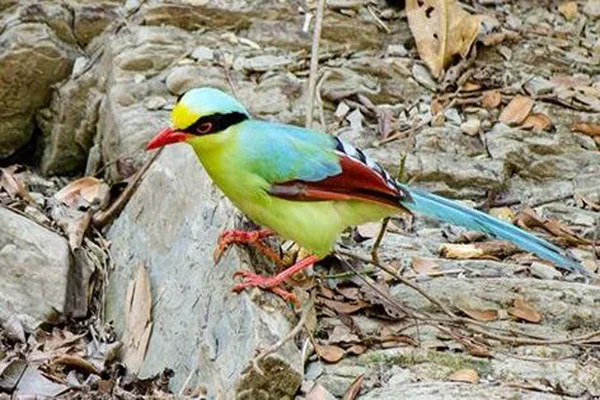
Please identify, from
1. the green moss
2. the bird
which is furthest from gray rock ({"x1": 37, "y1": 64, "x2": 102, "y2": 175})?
the green moss

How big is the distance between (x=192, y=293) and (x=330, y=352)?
1.88ft

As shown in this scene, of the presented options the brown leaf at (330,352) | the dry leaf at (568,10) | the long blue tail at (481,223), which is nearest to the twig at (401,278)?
the long blue tail at (481,223)

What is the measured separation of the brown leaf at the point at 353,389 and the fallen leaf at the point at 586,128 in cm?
241

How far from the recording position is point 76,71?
237 inches

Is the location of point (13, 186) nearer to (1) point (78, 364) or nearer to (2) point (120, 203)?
(2) point (120, 203)

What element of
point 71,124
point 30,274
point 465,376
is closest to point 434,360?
point 465,376

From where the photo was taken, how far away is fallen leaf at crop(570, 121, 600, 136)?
5.82 meters

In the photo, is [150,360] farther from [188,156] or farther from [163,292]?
[188,156]

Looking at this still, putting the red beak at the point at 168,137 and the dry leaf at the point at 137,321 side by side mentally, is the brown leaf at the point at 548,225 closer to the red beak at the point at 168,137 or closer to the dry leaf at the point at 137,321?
the dry leaf at the point at 137,321

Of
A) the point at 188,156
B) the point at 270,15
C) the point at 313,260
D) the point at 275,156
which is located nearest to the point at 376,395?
the point at 313,260

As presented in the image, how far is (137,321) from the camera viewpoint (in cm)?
443

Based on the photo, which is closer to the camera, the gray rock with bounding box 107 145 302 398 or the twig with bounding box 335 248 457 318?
the gray rock with bounding box 107 145 302 398

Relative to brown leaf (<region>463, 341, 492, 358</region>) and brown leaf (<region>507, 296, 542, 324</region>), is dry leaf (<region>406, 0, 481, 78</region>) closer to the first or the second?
brown leaf (<region>507, 296, 542, 324</region>)

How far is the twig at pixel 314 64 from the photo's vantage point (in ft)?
17.1
